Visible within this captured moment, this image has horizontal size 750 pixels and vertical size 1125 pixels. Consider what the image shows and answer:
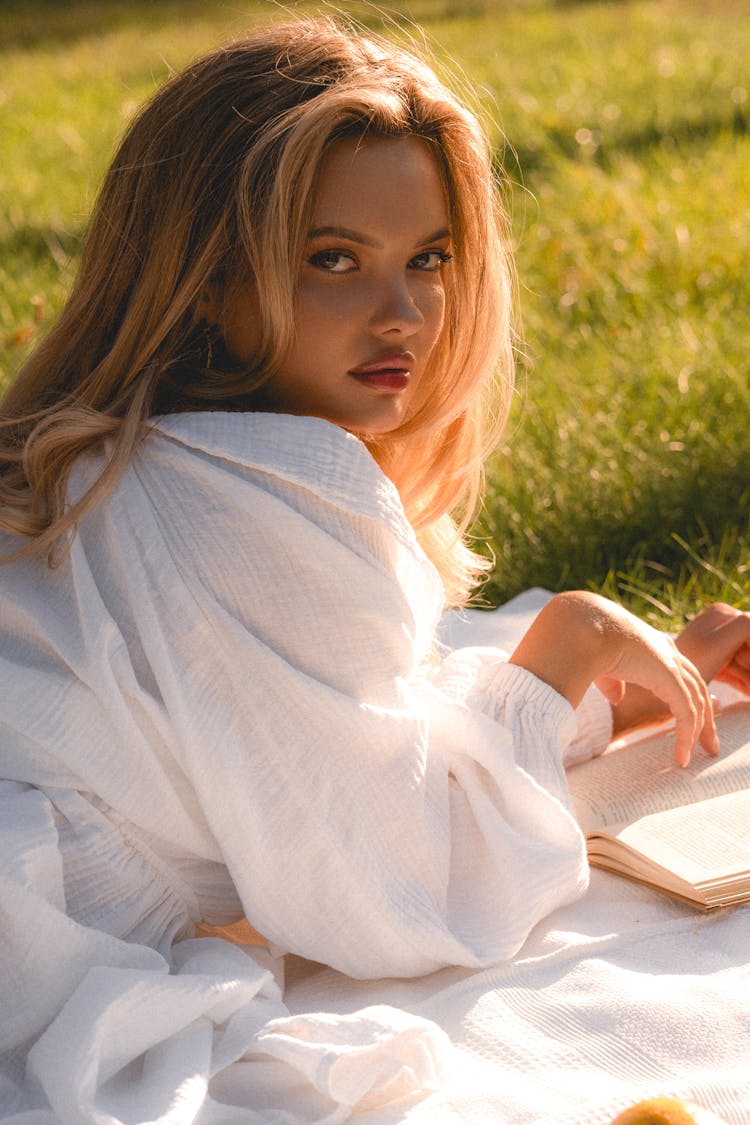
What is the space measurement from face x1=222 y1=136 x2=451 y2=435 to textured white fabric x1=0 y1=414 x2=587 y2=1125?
0.15m

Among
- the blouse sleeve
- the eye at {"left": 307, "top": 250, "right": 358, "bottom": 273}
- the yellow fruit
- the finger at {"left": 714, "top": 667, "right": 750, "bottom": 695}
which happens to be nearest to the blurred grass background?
the finger at {"left": 714, "top": 667, "right": 750, "bottom": 695}

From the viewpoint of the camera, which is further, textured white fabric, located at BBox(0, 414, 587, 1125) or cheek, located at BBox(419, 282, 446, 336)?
cheek, located at BBox(419, 282, 446, 336)

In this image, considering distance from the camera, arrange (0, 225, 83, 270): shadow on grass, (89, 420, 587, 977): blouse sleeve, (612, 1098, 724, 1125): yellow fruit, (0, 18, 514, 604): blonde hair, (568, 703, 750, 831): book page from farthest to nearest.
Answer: (0, 225, 83, 270): shadow on grass
(568, 703, 750, 831): book page
(0, 18, 514, 604): blonde hair
(89, 420, 587, 977): blouse sleeve
(612, 1098, 724, 1125): yellow fruit

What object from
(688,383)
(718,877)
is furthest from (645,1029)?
(688,383)

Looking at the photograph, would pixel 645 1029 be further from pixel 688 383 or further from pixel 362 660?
pixel 688 383

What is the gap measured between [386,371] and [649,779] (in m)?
0.89

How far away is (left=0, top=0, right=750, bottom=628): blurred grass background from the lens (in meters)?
3.63

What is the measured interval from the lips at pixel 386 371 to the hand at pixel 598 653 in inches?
16.8

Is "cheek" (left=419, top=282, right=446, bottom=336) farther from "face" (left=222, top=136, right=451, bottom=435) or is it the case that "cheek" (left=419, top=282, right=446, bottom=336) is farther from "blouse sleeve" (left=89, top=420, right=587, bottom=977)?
"blouse sleeve" (left=89, top=420, right=587, bottom=977)

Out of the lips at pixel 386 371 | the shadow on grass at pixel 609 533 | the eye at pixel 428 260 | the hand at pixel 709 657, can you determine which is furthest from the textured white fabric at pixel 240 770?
the shadow on grass at pixel 609 533

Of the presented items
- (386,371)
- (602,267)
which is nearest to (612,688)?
(386,371)

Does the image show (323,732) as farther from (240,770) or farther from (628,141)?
(628,141)

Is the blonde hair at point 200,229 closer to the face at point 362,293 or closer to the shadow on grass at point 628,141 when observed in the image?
the face at point 362,293

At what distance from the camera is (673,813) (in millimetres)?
2430
